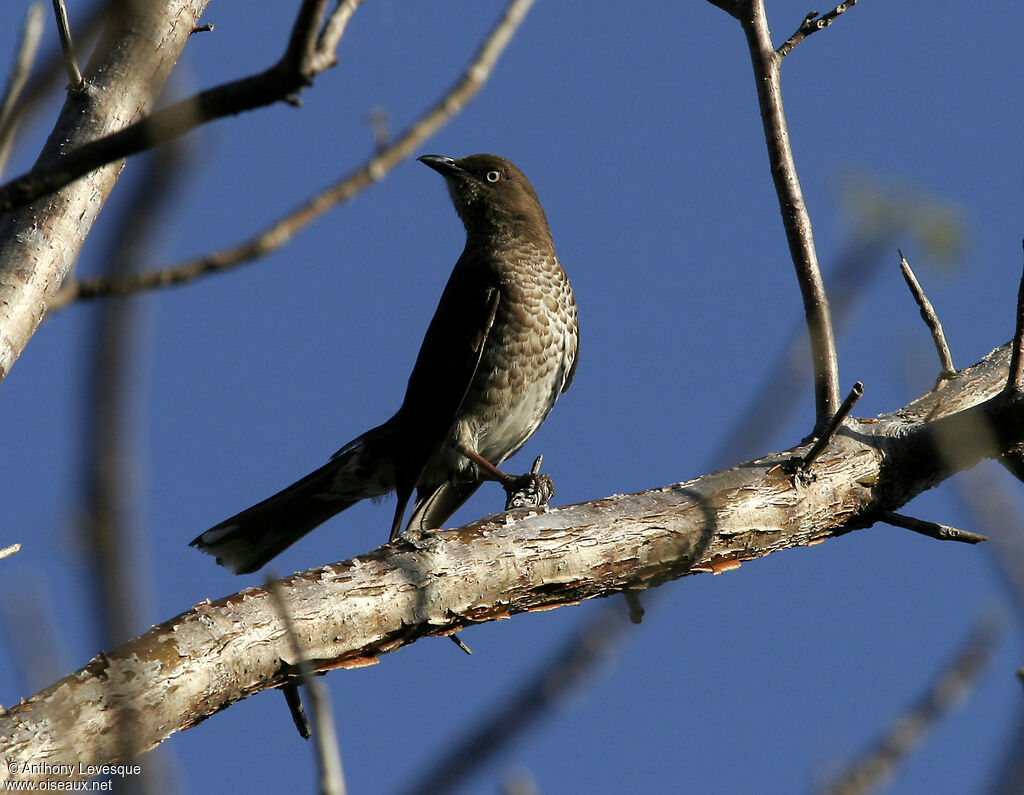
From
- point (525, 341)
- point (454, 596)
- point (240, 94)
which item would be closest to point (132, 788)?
point (240, 94)

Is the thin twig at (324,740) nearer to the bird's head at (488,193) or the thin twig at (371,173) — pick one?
the thin twig at (371,173)

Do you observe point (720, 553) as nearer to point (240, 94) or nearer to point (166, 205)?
point (240, 94)

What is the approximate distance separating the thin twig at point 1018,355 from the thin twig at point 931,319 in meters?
0.71

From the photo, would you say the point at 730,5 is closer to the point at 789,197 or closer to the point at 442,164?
the point at 789,197

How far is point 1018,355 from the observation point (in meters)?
3.44

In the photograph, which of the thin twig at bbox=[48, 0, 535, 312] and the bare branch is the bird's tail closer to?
the bare branch

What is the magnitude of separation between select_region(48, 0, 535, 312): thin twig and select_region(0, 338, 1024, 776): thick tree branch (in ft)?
5.76

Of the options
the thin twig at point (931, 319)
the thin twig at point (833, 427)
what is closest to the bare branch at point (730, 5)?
the thin twig at point (931, 319)

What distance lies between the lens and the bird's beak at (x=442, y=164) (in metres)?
6.70

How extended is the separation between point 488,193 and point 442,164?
0.34 metres

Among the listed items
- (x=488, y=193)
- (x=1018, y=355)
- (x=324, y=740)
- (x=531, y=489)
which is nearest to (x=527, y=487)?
(x=531, y=489)

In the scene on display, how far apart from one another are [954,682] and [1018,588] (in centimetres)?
16

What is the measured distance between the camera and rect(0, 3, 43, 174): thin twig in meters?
1.42

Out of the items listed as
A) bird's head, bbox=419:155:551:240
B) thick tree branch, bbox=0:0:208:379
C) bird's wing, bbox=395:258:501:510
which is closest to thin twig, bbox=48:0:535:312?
thick tree branch, bbox=0:0:208:379
